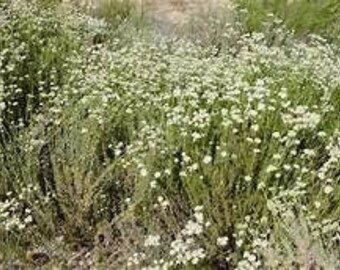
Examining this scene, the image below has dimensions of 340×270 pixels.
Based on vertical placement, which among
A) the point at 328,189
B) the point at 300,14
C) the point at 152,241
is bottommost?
the point at 152,241

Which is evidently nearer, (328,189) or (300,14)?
(328,189)

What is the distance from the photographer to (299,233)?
9.29 feet

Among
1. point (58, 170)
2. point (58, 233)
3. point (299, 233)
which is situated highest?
point (299, 233)

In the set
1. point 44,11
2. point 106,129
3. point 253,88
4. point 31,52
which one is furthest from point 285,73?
point 44,11

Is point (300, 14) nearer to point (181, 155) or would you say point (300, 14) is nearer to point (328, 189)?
point (181, 155)

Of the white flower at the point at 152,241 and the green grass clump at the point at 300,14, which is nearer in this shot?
the white flower at the point at 152,241

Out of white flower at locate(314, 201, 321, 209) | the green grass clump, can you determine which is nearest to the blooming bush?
white flower at locate(314, 201, 321, 209)

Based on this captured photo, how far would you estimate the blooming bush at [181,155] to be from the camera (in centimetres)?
311

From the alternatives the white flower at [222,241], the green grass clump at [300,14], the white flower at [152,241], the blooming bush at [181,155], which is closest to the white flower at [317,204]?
the blooming bush at [181,155]

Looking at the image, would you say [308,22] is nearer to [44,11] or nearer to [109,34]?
[109,34]

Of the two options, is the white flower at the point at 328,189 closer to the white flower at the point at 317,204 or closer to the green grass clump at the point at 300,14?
the white flower at the point at 317,204

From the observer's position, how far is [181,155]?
134 inches

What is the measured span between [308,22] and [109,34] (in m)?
1.24

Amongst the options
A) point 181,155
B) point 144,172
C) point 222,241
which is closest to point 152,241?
point 222,241
